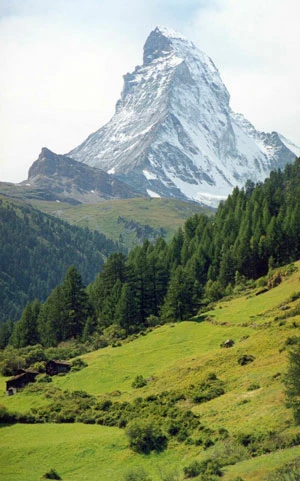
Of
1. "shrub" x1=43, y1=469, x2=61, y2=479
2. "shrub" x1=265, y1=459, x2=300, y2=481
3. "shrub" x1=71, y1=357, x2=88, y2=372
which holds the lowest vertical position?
"shrub" x1=43, y1=469, x2=61, y2=479

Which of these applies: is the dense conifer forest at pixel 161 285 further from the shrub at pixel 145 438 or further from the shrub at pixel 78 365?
the shrub at pixel 145 438

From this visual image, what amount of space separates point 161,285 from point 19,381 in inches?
1912

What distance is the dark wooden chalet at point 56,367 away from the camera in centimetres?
9306

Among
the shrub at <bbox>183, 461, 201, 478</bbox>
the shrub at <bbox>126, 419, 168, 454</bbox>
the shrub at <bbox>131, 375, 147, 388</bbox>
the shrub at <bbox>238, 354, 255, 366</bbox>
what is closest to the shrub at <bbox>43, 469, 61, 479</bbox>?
the shrub at <bbox>126, 419, 168, 454</bbox>

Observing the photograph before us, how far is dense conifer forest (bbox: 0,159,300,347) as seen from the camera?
391 ft

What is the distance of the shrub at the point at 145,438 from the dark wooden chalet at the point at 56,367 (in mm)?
35168

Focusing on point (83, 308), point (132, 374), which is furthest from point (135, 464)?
point (83, 308)

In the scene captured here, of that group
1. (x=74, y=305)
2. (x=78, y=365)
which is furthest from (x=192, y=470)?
(x=74, y=305)

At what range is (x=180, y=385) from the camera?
7256 centimetres

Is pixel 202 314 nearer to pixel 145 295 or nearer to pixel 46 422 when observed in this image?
pixel 145 295

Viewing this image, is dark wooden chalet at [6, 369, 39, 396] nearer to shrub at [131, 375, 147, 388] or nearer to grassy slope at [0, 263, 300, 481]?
grassy slope at [0, 263, 300, 481]

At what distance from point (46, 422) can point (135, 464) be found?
59.6 feet

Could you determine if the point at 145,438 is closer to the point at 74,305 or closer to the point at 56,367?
the point at 56,367

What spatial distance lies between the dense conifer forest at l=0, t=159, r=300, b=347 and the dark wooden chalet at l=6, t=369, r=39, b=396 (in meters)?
28.2
